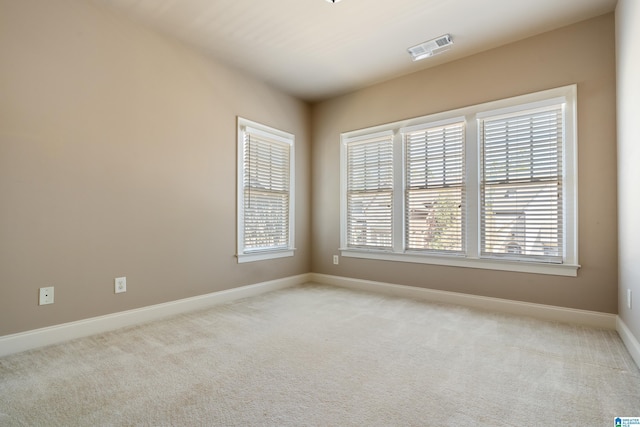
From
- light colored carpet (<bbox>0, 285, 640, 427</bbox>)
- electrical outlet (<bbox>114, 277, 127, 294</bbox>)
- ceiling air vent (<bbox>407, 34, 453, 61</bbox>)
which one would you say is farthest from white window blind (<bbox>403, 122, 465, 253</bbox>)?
electrical outlet (<bbox>114, 277, 127, 294</bbox>)

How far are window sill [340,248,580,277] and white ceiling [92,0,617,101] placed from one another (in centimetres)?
217

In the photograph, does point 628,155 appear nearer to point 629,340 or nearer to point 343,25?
point 629,340

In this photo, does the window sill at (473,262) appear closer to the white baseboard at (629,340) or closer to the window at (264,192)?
the white baseboard at (629,340)

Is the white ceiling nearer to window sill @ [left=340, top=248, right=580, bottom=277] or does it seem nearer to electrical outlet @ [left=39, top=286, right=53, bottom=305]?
window sill @ [left=340, top=248, right=580, bottom=277]

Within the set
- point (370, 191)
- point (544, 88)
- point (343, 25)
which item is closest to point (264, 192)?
point (370, 191)

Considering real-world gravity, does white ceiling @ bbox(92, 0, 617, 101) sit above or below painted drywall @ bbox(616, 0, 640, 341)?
above

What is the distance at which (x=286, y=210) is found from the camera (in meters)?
Result: 4.33

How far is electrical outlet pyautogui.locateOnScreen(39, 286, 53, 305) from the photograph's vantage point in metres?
2.28

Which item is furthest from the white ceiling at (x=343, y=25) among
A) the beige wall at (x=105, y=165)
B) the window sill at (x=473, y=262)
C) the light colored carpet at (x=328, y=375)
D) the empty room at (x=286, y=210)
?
the light colored carpet at (x=328, y=375)

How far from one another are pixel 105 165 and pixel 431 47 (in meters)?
3.21

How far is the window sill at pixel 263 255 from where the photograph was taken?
3702 millimetres

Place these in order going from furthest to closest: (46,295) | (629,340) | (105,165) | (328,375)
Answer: (105,165), (46,295), (629,340), (328,375)

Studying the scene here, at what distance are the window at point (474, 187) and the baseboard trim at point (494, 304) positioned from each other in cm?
33

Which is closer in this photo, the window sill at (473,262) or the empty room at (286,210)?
the empty room at (286,210)
